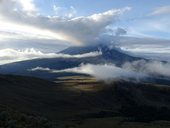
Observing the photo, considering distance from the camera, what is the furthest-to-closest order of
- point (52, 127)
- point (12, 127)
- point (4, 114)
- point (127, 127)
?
point (127, 127), point (52, 127), point (4, 114), point (12, 127)

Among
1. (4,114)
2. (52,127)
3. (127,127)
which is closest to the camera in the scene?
(4,114)

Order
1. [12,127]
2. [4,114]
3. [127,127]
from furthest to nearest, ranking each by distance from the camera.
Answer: [127,127]
[4,114]
[12,127]

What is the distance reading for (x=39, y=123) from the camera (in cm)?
7131

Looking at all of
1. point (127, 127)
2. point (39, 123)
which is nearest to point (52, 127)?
point (39, 123)

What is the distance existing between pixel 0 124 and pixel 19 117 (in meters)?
7.67

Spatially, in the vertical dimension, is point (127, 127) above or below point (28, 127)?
below

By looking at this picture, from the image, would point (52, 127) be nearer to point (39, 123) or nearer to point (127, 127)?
point (39, 123)

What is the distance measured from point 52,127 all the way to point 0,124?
1131 cm

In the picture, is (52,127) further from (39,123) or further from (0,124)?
(0,124)

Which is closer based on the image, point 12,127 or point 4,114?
point 12,127

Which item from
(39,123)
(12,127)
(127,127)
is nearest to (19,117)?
(39,123)

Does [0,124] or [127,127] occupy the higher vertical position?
[0,124]

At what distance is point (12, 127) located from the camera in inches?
2399

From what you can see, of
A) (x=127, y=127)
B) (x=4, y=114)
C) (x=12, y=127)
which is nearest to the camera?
(x=12, y=127)
